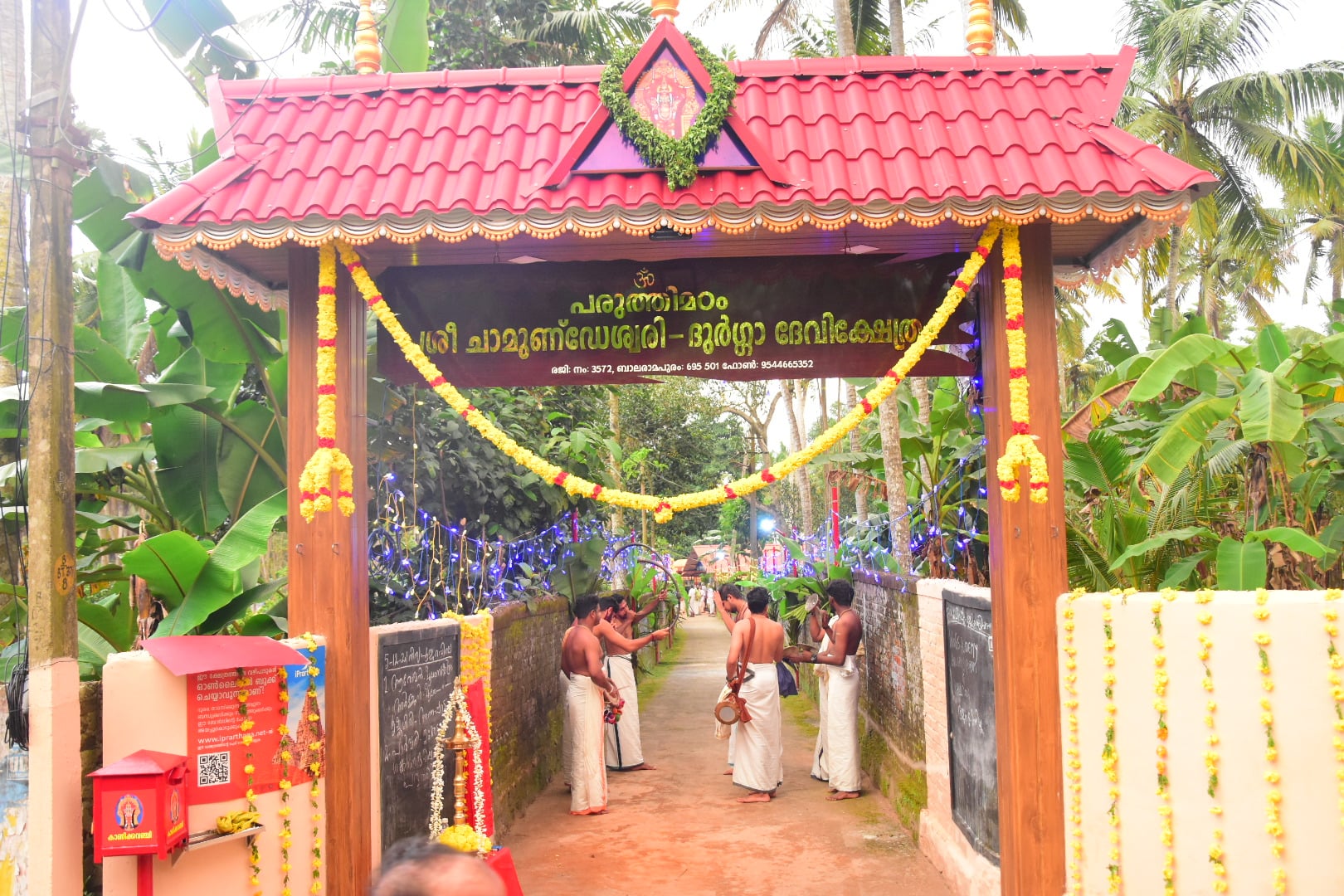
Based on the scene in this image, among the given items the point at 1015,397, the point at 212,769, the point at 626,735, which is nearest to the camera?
the point at 212,769

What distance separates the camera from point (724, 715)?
9992mm

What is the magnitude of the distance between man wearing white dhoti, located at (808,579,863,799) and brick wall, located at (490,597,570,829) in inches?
115

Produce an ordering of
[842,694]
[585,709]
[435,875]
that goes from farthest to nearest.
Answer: [842,694] → [585,709] → [435,875]

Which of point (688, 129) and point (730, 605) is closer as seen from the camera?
point (688, 129)

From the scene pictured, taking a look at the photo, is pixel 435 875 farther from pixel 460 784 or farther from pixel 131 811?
pixel 460 784

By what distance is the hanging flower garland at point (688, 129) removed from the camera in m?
4.80

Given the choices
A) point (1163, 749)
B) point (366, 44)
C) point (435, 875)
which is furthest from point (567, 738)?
point (435, 875)

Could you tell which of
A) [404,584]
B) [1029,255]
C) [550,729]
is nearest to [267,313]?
[404,584]

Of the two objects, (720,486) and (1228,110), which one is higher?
(1228,110)

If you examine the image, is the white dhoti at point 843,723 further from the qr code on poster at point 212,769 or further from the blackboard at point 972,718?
the qr code on poster at point 212,769

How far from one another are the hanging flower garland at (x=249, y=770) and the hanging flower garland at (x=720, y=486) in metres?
1.59

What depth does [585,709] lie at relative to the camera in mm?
10062

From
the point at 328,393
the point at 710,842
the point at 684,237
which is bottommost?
the point at 710,842

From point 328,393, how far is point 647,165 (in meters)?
1.92
